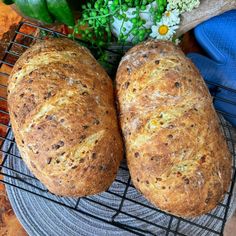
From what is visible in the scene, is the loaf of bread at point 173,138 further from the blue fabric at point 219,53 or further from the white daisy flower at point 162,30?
the blue fabric at point 219,53

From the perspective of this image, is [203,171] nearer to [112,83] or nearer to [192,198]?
[192,198]

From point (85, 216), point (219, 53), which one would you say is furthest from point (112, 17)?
point (85, 216)

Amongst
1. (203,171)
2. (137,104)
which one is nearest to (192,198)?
(203,171)

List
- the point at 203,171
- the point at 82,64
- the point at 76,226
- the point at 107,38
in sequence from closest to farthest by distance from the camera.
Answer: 1. the point at 203,171
2. the point at 82,64
3. the point at 76,226
4. the point at 107,38

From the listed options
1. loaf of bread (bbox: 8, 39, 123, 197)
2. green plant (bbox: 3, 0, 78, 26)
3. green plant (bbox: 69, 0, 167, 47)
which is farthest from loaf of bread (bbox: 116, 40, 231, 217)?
green plant (bbox: 3, 0, 78, 26)

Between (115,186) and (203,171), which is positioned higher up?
(203,171)

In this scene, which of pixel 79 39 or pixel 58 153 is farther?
pixel 79 39

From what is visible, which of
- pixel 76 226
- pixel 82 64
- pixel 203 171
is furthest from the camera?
pixel 76 226

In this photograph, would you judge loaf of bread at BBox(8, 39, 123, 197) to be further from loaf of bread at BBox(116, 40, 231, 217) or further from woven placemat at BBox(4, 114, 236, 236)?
woven placemat at BBox(4, 114, 236, 236)

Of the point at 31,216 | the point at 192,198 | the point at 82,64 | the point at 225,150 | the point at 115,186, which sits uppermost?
the point at 82,64
